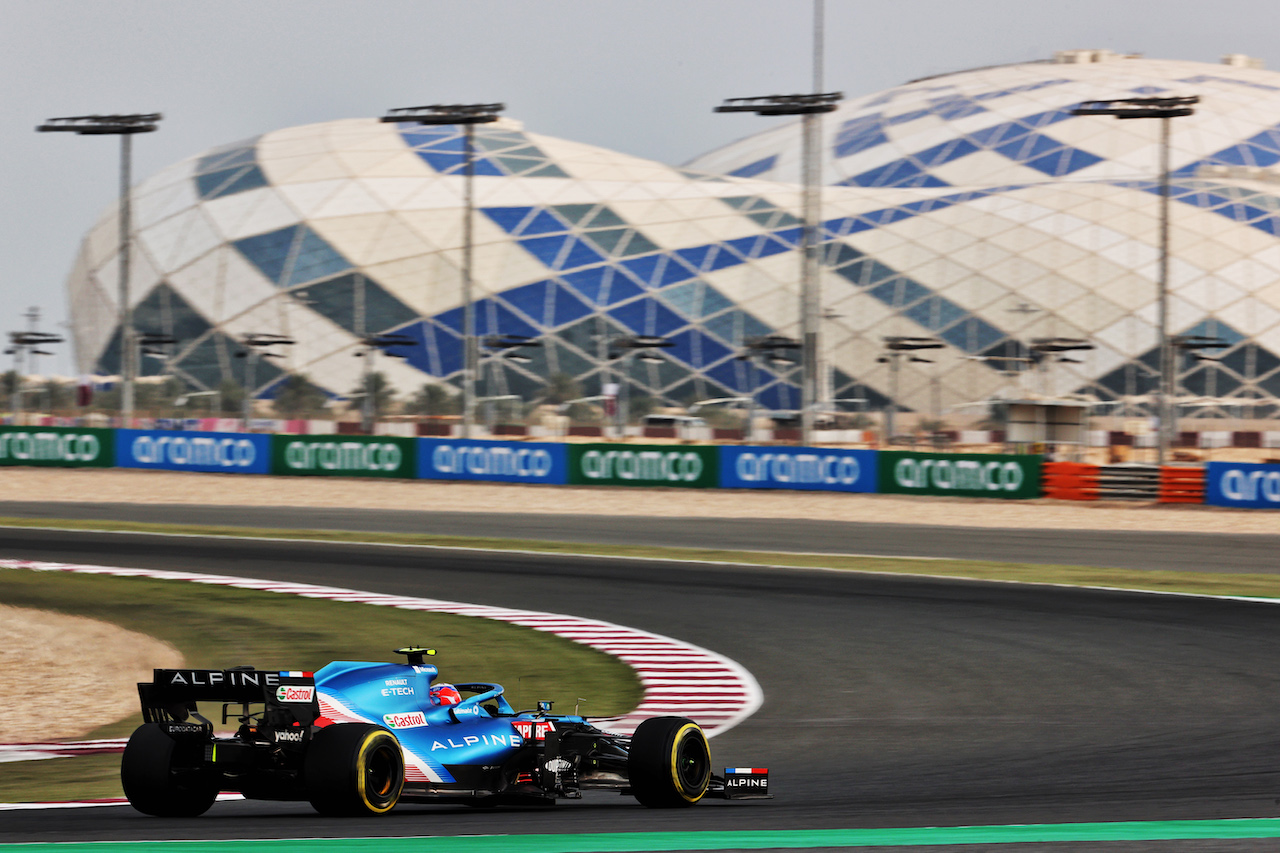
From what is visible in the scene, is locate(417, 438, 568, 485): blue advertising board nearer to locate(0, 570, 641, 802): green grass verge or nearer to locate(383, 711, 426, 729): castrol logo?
locate(0, 570, 641, 802): green grass verge

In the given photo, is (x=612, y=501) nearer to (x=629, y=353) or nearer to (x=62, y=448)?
(x=62, y=448)

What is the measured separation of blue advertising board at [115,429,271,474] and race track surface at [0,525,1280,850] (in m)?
20.5

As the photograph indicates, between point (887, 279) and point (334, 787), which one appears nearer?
point (334, 787)

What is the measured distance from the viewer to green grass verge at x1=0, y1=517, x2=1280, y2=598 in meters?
21.0

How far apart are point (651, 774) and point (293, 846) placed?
2.02m

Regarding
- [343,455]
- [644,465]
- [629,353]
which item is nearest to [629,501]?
[644,465]

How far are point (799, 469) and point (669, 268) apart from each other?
37.7m

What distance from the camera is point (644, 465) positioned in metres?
40.6

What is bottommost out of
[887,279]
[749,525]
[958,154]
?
[749,525]

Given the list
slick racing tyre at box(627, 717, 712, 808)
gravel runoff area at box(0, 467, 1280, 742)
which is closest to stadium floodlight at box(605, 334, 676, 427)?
gravel runoff area at box(0, 467, 1280, 742)

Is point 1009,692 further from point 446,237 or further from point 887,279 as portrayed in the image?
point 446,237

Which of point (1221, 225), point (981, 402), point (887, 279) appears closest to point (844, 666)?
point (981, 402)

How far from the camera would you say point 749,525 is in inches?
1232

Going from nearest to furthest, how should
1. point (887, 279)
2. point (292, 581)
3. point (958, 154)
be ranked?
point (292, 581), point (887, 279), point (958, 154)
